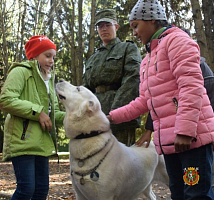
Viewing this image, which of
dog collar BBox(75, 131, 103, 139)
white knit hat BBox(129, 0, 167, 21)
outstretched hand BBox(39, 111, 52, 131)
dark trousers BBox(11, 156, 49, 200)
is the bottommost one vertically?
dark trousers BBox(11, 156, 49, 200)

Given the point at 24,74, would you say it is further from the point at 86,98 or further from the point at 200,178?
the point at 200,178

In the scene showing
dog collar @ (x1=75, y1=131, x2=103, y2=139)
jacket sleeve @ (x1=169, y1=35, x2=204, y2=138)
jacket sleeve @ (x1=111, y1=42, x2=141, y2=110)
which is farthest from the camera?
jacket sleeve @ (x1=111, y1=42, x2=141, y2=110)

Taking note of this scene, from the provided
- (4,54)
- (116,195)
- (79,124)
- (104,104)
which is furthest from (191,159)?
(4,54)

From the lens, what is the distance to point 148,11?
2738 millimetres

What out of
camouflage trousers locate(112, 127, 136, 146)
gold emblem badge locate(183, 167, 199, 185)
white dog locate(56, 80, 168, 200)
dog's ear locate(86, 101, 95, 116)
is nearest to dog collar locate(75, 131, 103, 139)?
white dog locate(56, 80, 168, 200)

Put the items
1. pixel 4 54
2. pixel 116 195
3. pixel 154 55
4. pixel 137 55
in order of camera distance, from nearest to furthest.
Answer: pixel 154 55 → pixel 116 195 → pixel 137 55 → pixel 4 54

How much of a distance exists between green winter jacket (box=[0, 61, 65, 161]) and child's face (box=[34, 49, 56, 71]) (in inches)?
4.2

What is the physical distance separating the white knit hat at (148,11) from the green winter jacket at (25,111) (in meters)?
1.29

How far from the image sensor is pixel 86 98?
3.03 m

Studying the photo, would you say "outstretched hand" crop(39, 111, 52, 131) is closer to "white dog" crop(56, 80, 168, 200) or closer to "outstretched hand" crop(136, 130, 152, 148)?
"white dog" crop(56, 80, 168, 200)

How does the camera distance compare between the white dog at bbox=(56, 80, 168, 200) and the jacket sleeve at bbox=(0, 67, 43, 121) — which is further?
the jacket sleeve at bbox=(0, 67, 43, 121)

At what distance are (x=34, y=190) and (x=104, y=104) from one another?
1480 mm

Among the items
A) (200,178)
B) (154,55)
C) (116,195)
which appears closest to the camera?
(200,178)

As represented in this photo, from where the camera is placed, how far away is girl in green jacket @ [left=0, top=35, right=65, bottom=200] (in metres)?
2.97
